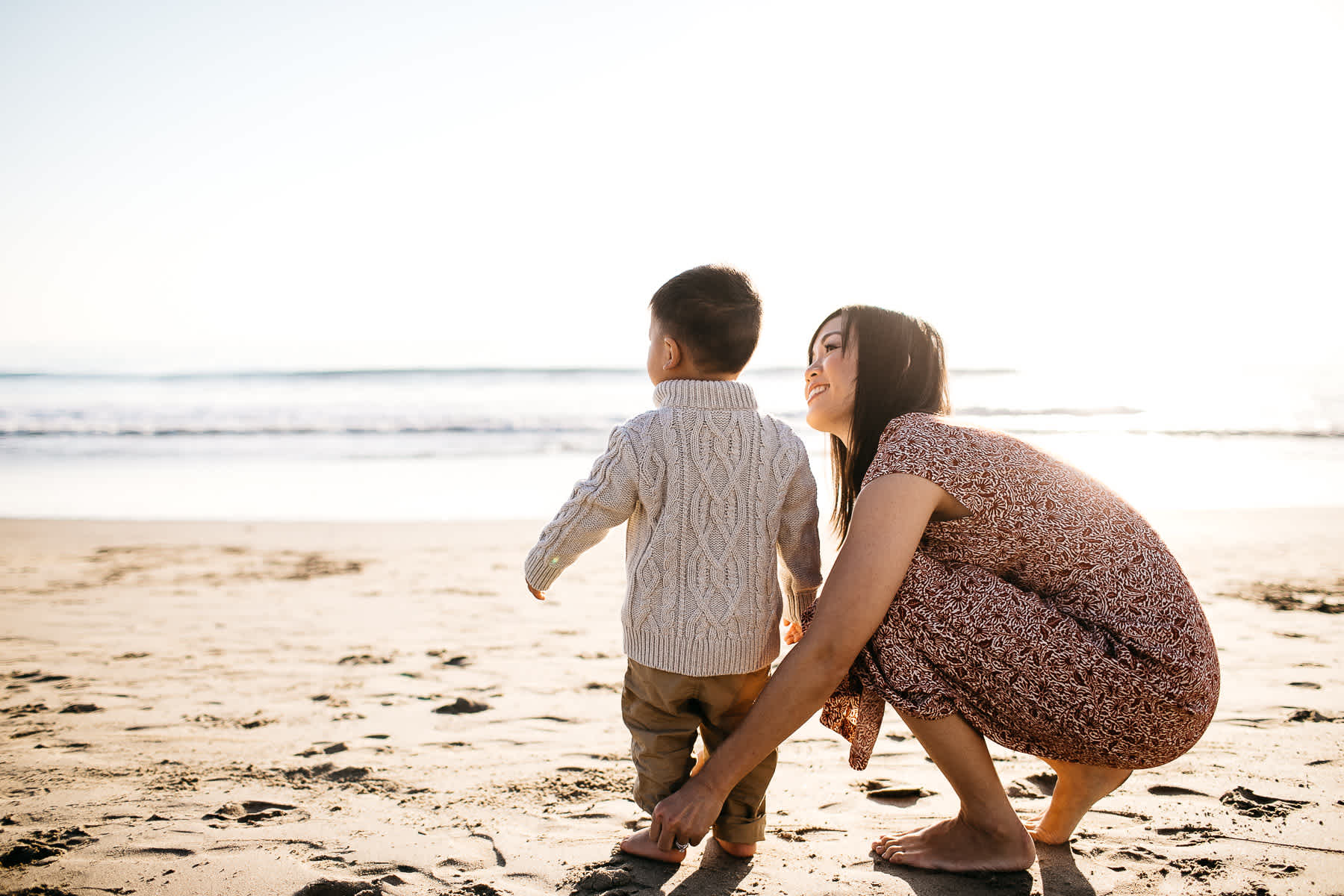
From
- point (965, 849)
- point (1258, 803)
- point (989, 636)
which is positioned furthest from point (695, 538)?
point (1258, 803)

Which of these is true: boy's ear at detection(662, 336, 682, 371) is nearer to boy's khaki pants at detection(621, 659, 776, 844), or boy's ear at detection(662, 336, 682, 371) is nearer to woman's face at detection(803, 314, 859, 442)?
woman's face at detection(803, 314, 859, 442)

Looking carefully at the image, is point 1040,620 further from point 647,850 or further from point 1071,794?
point 647,850

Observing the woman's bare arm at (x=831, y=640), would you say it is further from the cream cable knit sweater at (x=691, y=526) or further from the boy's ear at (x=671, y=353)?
the boy's ear at (x=671, y=353)

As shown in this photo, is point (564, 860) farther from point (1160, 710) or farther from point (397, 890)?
point (1160, 710)

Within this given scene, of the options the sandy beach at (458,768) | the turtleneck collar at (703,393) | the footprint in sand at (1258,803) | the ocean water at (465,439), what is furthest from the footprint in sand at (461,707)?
the footprint in sand at (1258,803)

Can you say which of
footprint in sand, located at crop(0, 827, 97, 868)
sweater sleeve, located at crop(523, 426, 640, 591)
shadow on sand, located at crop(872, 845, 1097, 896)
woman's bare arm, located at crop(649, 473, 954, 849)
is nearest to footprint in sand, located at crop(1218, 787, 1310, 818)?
shadow on sand, located at crop(872, 845, 1097, 896)

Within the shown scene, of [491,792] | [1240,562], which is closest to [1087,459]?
[1240,562]

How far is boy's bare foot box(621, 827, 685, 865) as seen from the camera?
6.39 feet

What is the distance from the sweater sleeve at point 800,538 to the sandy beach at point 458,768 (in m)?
0.62

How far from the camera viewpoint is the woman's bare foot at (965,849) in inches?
74.2

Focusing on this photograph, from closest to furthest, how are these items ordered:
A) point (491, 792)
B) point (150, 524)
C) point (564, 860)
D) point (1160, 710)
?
point (1160, 710), point (564, 860), point (491, 792), point (150, 524)

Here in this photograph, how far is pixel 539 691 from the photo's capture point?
10.4ft

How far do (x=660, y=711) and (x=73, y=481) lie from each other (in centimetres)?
951

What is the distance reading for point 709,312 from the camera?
2020mm
